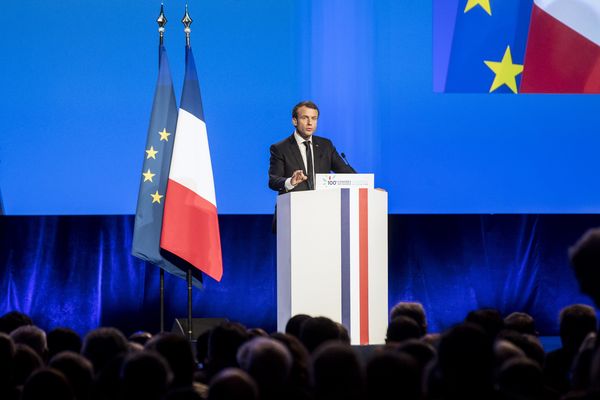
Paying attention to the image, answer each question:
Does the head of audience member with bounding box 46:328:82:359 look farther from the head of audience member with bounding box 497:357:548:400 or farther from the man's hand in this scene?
the man's hand

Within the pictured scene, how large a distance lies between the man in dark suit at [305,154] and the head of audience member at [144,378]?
3473 millimetres

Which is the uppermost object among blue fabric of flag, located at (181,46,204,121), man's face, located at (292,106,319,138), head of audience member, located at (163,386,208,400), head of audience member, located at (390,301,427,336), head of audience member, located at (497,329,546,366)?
blue fabric of flag, located at (181,46,204,121)

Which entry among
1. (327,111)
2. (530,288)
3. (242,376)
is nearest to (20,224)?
(327,111)

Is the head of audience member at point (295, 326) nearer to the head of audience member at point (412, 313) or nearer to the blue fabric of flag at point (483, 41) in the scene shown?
the head of audience member at point (412, 313)

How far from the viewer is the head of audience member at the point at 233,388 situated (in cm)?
255

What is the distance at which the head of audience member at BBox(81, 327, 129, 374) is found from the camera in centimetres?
338

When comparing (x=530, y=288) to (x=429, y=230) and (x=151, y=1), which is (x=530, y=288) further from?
(x=151, y=1)

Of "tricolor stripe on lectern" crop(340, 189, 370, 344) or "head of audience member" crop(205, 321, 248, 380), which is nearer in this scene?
"head of audience member" crop(205, 321, 248, 380)

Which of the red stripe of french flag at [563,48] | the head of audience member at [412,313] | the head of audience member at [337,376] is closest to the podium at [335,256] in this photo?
the head of audience member at [412,313]

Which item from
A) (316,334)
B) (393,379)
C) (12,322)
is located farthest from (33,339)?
(393,379)

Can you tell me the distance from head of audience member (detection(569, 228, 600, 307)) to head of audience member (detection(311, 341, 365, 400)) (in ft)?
2.43

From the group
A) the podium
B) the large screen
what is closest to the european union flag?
the large screen

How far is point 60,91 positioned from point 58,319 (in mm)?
1746

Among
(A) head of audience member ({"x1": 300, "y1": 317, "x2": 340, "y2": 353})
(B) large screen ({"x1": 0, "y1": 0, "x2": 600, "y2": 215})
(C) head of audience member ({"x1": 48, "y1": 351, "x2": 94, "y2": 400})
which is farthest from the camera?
(B) large screen ({"x1": 0, "y1": 0, "x2": 600, "y2": 215})
